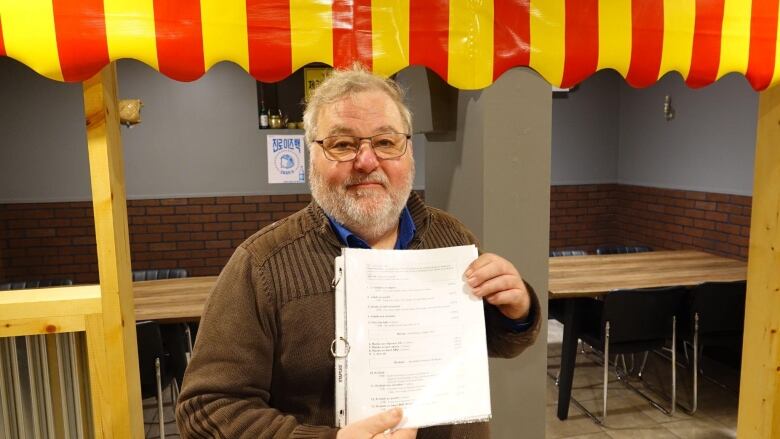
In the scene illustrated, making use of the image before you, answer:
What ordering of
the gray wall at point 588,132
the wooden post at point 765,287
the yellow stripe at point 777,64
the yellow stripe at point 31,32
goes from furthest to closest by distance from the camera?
the gray wall at point 588,132 → the wooden post at point 765,287 → the yellow stripe at point 777,64 → the yellow stripe at point 31,32

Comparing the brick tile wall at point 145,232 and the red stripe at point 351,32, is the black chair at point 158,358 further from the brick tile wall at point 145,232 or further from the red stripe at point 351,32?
the brick tile wall at point 145,232

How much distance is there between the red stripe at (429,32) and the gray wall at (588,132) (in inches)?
186

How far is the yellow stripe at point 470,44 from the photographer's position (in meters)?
1.76

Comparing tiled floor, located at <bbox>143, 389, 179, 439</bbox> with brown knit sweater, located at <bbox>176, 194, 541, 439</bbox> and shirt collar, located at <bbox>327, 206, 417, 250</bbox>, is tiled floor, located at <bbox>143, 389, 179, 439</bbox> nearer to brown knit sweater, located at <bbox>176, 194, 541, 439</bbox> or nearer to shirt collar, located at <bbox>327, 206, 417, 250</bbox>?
brown knit sweater, located at <bbox>176, 194, 541, 439</bbox>

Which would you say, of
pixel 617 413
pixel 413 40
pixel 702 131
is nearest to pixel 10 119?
pixel 413 40

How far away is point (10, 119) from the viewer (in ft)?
16.5

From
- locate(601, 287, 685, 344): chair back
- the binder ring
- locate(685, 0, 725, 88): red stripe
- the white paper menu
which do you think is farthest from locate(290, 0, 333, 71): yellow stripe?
locate(601, 287, 685, 344): chair back

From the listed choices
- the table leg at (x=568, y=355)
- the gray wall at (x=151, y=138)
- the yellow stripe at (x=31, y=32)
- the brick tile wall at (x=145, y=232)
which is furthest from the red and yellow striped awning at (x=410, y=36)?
the brick tile wall at (x=145, y=232)

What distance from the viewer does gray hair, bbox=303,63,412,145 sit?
1.15 meters

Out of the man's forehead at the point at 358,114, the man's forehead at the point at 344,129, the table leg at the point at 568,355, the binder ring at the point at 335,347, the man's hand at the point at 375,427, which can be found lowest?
the table leg at the point at 568,355

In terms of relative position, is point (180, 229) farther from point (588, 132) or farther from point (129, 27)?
point (588, 132)

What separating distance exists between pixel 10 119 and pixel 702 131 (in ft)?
21.5

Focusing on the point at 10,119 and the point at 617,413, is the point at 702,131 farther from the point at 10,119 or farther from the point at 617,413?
the point at 10,119

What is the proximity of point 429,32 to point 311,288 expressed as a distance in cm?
103
